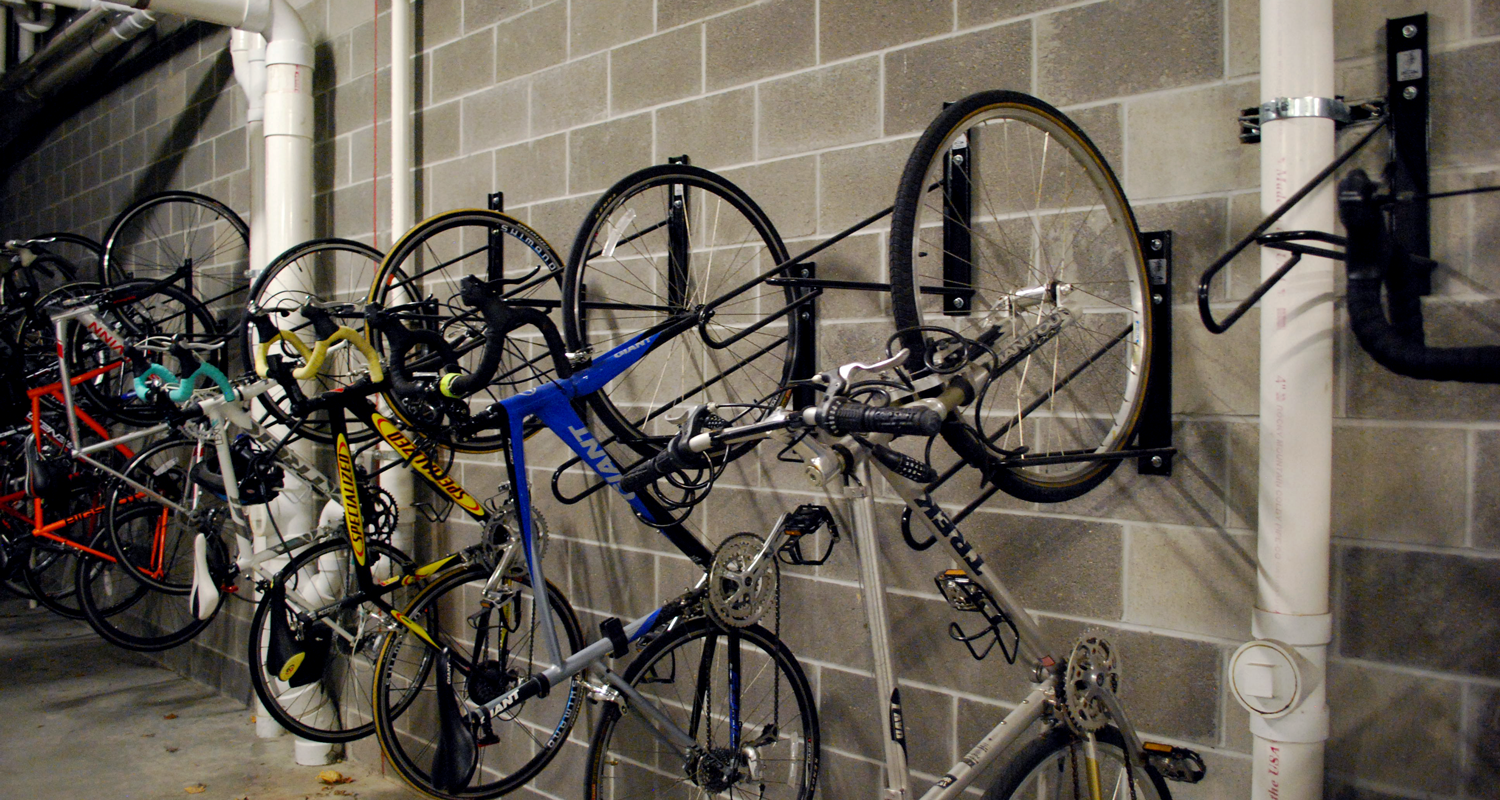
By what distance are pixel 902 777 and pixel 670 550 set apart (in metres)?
1.08

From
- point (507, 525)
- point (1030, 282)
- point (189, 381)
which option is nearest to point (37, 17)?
point (189, 381)

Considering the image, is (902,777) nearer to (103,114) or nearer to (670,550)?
(670,550)

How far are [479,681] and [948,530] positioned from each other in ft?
4.33

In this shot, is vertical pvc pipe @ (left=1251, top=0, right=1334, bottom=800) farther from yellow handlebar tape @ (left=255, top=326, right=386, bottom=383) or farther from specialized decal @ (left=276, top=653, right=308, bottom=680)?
specialized decal @ (left=276, top=653, right=308, bottom=680)

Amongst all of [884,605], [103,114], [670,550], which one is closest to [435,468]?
[670,550]

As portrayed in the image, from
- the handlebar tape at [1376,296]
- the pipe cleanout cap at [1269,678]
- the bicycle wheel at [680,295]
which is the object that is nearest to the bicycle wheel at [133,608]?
the bicycle wheel at [680,295]

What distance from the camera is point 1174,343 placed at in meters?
1.68

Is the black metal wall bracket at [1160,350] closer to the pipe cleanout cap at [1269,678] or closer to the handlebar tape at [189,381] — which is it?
the pipe cleanout cap at [1269,678]

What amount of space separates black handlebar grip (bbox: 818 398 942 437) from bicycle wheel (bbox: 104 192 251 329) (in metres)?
3.39

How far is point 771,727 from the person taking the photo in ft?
6.69

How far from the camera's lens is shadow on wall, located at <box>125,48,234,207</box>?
13.8ft

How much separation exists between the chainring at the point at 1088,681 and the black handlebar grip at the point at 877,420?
54cm

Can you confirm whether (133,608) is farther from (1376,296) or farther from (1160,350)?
(1376,296)

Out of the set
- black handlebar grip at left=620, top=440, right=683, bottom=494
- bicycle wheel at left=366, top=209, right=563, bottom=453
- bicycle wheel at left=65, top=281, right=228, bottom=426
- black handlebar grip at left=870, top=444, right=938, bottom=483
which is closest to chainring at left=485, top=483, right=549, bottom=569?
bicycle wheel at left=366, top=209, right=563, bottom=453
